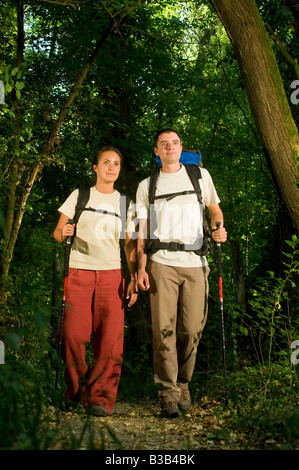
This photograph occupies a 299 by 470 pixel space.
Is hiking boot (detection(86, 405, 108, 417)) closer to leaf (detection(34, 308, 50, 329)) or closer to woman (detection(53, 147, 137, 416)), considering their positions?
woman (detection(53, 147, 137, 416))

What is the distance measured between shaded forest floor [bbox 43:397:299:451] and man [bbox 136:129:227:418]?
0.33 metres

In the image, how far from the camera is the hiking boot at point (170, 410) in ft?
16.0

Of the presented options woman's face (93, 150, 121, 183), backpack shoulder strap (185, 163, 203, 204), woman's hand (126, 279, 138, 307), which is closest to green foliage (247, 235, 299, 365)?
backpack shoulder strap (185, 163, 203, 204)

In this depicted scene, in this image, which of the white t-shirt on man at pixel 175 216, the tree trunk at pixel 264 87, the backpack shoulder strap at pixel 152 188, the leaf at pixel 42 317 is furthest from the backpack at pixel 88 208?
the leaf at pixel 42 317

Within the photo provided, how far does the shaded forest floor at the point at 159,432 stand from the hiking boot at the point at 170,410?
56 millimetres

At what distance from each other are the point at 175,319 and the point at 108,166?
1.53m

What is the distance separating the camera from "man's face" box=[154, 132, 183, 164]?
525cm

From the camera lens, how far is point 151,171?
33.3 ft

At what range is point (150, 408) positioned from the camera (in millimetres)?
5672

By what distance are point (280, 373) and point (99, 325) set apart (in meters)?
1.67

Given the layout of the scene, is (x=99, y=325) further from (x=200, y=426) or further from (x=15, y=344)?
(x=15, y=344)


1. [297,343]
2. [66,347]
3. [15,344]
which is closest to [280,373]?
[297,343]

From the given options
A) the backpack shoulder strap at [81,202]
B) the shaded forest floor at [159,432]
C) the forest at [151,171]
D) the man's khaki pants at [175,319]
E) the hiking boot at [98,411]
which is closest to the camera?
the shaded forest floor at [159,432]

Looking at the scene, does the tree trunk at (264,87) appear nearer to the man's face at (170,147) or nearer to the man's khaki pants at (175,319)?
the man's face at (170,147)
